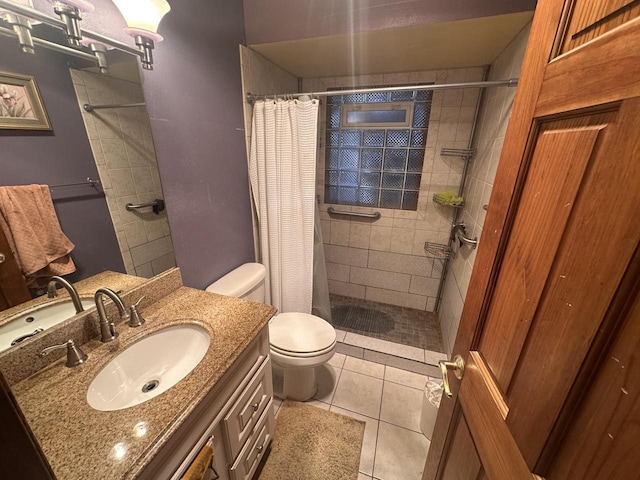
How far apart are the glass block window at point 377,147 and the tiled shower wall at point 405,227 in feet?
0.23

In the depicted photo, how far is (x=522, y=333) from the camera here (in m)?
0.50

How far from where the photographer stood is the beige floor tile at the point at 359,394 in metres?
1.60

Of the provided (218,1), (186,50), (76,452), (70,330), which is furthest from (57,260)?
(218,1)

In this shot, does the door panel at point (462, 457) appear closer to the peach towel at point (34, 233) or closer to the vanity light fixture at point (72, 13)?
the peach towel at point (34, 233)

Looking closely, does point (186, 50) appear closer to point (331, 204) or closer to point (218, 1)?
point (218, 1)

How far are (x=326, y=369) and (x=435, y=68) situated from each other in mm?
2389

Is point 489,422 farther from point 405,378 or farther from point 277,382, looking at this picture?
point 277,382

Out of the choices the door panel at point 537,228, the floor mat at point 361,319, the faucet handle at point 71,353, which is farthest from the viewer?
the floor mat at point 361,319

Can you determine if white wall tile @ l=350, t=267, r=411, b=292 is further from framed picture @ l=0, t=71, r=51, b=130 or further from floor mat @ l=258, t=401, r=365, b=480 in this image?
framed picture @ l=0, t=71, r=51, b=130

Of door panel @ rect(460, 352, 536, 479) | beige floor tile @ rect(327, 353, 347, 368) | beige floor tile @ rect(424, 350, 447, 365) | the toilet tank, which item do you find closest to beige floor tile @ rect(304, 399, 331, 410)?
beige floor tile @ rect(327, 353, 347, 368)

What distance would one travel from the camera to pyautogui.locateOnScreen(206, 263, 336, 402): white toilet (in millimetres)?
1426

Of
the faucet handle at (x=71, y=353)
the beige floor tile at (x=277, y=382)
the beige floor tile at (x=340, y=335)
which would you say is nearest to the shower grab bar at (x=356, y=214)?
the beige floor tile at (x=340, y=335)

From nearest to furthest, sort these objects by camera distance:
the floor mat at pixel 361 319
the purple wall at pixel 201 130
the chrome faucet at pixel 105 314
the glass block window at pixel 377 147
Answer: the chrome faucet at pixel 105 314
the purple wall at pixel 201 130
the glass block window at pixel 377 147
the floor mat at pixel 361 319

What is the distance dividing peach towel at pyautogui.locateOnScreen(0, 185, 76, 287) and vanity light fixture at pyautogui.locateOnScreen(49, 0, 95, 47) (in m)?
0.46
